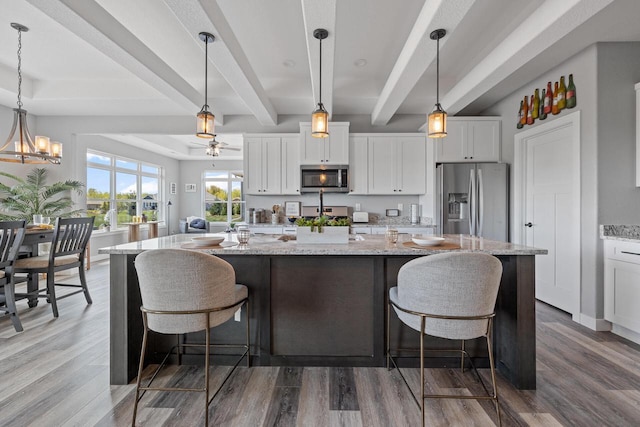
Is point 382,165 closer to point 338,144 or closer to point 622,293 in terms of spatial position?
point 338,144

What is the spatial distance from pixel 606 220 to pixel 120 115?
21.1 ft

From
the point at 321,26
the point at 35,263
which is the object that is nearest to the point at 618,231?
the point at 321,26

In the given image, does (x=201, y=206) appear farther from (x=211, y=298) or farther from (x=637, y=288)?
(x=637, y=288)

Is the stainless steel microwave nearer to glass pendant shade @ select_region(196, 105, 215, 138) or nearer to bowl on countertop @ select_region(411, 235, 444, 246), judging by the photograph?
glass pendant shade @ select_region(196, 105, 215, 138)

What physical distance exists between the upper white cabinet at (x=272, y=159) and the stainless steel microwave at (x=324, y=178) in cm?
13

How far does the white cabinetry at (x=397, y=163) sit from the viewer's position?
15.6 feet

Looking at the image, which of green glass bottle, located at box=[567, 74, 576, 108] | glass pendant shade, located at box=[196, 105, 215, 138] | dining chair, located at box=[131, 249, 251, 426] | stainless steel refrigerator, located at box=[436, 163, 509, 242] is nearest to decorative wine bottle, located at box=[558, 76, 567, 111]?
green glass bottle, located at box=[567, 74, 576, 108]

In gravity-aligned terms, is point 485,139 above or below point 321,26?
below

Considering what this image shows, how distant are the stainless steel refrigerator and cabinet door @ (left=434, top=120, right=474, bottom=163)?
265 millimetres

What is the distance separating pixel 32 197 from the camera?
179 inches

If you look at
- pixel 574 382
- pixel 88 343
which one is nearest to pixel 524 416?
pixel 574 382

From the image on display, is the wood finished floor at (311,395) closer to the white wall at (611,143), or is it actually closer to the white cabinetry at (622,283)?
the white cabinetry at (622,283)

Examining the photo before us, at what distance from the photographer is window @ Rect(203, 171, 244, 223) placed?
976cm

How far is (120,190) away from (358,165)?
19.2 ft
